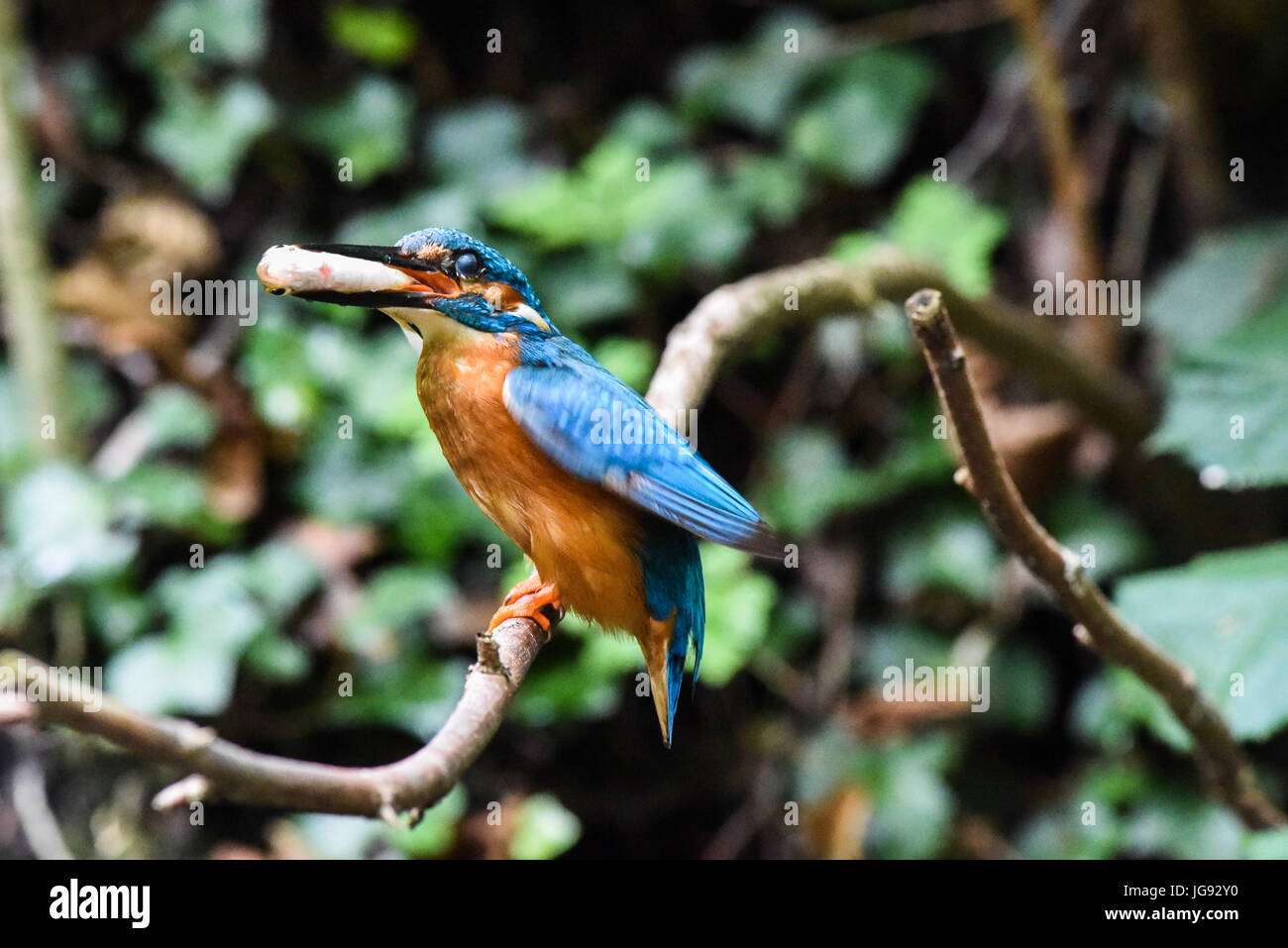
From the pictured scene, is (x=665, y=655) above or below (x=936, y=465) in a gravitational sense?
below

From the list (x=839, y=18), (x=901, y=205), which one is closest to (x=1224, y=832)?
(x=901, y=205)

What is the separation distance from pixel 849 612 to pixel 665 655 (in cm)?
228

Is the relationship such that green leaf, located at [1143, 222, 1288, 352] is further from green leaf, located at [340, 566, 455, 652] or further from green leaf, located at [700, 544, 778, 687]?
green leaf, located at [340, 566, 455, 652]

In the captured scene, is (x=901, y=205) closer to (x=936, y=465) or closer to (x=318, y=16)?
(x=936, y=465)

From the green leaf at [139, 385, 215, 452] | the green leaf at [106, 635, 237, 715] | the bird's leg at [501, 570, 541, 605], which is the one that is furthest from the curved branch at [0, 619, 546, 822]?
the green leaf at [139, 385, 215, 452]

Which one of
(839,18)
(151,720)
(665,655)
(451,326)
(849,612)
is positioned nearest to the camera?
(151,720)

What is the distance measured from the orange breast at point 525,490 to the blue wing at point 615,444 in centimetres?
3

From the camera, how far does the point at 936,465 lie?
341 centimetres

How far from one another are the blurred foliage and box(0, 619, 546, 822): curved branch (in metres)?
1.86

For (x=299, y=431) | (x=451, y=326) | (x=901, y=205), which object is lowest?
(x=451, y=326)

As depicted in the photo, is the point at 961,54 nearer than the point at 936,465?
No

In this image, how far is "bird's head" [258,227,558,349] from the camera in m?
0.94

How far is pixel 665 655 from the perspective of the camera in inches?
55.6

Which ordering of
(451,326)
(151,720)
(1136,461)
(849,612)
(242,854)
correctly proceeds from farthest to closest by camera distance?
(849,612)
(1136,461)
(242,854)
(451,326)
(151,720)
